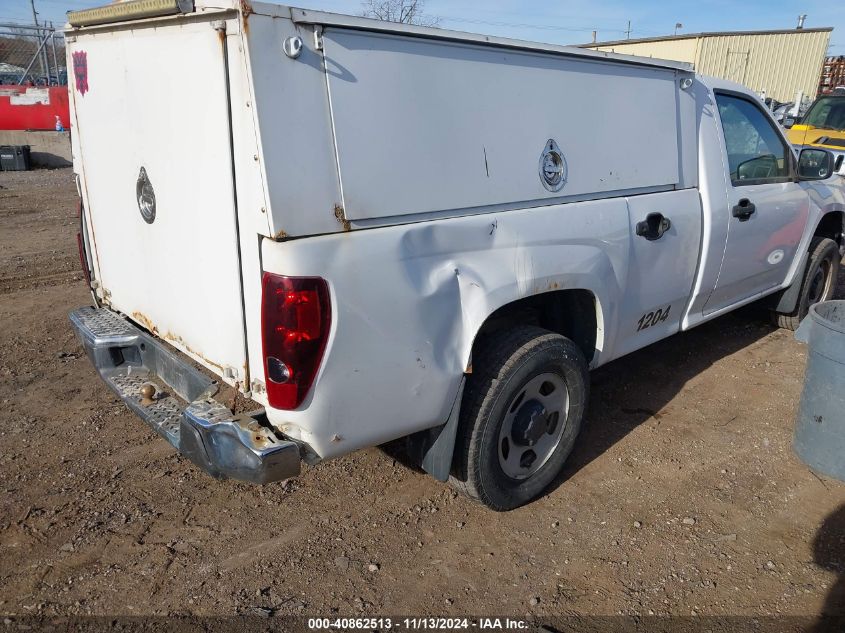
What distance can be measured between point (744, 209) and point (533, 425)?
221 centimetres

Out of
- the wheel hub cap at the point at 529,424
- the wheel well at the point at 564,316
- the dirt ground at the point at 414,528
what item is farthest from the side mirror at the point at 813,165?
the wheel hub cap at the point at 529,424

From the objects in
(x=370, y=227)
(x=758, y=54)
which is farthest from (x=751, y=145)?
(x=758, y=54)

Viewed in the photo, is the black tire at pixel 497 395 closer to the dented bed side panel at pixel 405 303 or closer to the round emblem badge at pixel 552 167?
the dented bed side panel at pixel 405 303

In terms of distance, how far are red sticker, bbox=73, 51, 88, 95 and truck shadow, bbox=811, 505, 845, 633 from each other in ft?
13.1

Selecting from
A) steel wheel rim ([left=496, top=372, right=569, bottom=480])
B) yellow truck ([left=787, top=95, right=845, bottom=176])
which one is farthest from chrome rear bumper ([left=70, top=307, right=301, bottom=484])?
yellow truck ([left=787, top=95, right=845, bottom=176])

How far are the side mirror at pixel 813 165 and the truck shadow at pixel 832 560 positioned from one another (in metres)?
2.59

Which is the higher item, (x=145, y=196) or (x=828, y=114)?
(x=828, y=114)

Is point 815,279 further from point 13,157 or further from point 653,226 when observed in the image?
point 13,157

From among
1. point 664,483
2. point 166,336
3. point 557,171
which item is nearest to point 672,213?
point 557,171

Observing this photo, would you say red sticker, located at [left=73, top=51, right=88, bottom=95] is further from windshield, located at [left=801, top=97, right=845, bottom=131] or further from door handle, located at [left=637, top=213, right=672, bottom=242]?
windshield, located at [left=801, top=97, right=845, bottom=131]

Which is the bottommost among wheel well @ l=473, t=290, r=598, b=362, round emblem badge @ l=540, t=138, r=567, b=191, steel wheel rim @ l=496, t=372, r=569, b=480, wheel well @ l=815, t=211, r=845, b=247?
steel wheel rim @ l=496, t=372, r=569, b=480

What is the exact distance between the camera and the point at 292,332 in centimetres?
225

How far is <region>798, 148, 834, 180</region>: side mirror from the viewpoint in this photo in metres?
4.83

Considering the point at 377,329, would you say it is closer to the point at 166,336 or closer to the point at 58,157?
the point at 166,336
